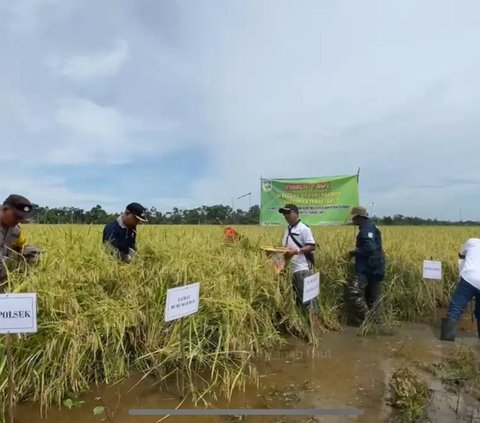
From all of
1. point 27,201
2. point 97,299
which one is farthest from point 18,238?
point 97,299

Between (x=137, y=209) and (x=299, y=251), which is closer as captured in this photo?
(x=137, y=209)

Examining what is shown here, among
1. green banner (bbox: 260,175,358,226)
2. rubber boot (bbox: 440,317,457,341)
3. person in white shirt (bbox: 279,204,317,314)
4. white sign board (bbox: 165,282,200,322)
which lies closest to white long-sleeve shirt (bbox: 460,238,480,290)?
rubber boot (bbox: 440,317,457,341)

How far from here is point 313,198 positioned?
7.95 meters

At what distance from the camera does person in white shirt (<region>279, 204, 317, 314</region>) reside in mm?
5656

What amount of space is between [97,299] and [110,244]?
977mm

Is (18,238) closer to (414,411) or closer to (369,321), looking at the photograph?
(414,411)

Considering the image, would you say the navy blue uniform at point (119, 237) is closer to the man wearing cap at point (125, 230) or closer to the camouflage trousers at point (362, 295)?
the man wearing cap at point (125, 230)

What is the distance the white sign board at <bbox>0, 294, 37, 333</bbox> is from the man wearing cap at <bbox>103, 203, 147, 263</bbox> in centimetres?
207

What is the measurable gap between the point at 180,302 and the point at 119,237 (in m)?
1.91

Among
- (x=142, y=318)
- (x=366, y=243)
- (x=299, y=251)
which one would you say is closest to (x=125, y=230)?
(x=142, y=318)

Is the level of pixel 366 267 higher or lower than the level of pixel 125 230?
lower

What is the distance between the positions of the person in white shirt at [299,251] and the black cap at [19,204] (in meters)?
3.14

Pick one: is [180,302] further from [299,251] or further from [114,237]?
[299,251]

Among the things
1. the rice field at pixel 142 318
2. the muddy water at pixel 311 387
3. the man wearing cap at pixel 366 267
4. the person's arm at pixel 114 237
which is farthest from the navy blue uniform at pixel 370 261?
the person's arm at pixel 114 237
